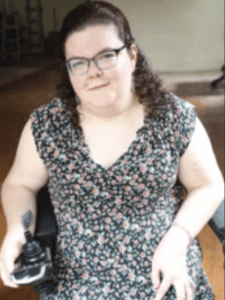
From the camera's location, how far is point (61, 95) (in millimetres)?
1139

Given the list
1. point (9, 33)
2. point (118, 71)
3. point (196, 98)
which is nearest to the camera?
point (118, 71)

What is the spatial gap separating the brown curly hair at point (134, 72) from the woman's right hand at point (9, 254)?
375 millimetres

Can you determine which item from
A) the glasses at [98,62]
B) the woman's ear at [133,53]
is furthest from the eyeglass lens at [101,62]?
the woman's ear at [133,53]

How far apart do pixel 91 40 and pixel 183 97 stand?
4.75 metres

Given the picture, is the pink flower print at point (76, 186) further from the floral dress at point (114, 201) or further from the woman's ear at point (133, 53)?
the woman's ear at point (133, 53)

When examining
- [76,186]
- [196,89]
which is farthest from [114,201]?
[196,89]

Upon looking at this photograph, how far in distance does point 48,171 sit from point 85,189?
148mm

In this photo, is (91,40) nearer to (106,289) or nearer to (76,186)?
(76,186)

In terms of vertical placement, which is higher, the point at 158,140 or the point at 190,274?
the point at 158,140

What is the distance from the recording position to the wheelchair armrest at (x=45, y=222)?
1.05 metres

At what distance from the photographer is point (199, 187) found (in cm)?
109

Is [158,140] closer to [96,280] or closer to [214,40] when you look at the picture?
[96,280]

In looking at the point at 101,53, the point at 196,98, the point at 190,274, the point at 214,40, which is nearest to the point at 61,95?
the point at 101,53

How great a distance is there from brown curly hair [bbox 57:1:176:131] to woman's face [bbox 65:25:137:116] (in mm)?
22
